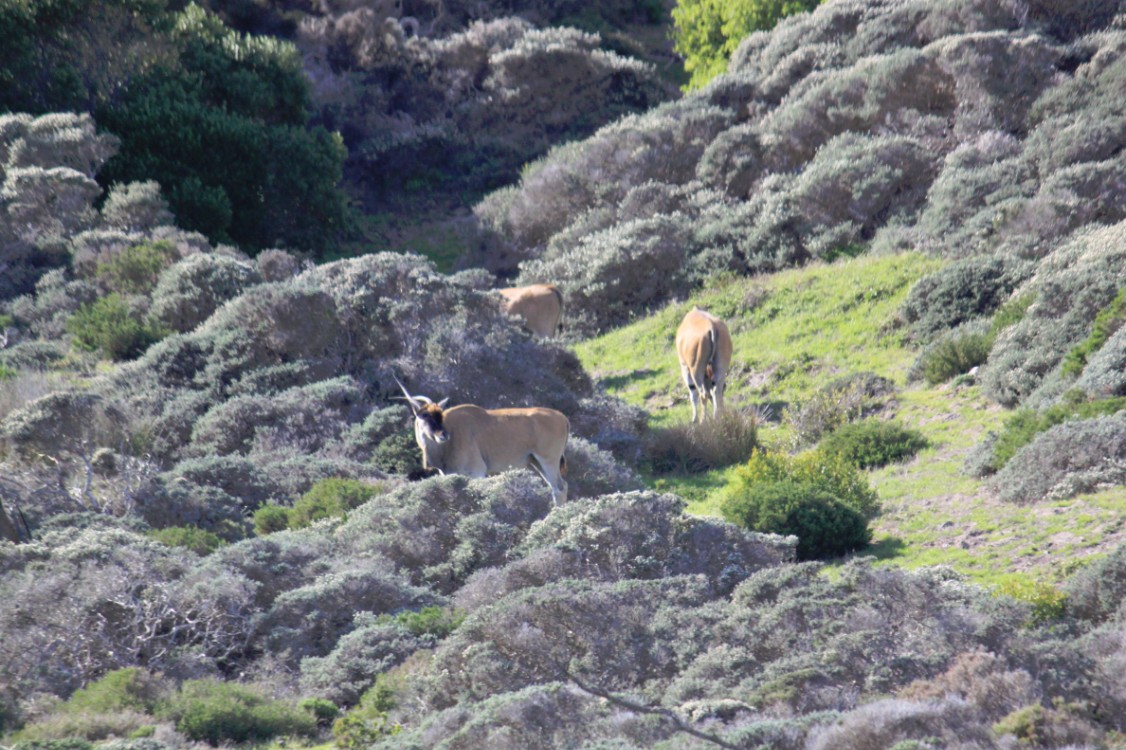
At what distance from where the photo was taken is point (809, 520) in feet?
40.6

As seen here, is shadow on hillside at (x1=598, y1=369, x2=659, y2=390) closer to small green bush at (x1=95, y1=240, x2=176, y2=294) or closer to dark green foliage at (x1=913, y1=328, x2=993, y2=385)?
dark green foliage at (x1=913, y1=328, x2=993, y2=385)

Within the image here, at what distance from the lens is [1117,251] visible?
58.6 ft

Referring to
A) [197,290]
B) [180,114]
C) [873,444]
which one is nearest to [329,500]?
[873,444]

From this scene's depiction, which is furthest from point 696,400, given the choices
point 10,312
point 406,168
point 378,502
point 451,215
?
point 406,168

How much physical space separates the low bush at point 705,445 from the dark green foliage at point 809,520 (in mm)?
3985

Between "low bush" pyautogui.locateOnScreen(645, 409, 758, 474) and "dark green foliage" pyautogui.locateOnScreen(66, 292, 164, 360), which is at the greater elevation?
"dark green foliage" pyautogui.locateOnScreen(66, 292, 164, 360)

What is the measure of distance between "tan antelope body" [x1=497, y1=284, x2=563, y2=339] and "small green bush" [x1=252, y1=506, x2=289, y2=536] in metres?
10.6

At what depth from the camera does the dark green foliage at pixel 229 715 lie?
757cm

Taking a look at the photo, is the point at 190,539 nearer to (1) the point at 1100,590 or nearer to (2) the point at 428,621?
(2) the point at 428,621

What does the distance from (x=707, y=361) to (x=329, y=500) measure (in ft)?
23.5

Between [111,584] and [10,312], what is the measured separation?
15.6 meters

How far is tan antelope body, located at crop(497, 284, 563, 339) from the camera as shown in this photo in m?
23.3

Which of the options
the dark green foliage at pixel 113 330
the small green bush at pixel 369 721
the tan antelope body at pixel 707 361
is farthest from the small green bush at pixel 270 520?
the dark green foliage at pixel 113 330

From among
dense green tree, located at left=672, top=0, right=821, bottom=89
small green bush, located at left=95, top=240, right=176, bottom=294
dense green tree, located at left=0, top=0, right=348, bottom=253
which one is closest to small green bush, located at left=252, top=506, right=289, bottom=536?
Result: small green bush, located at left=95, top=240, right=176, bottom=294
